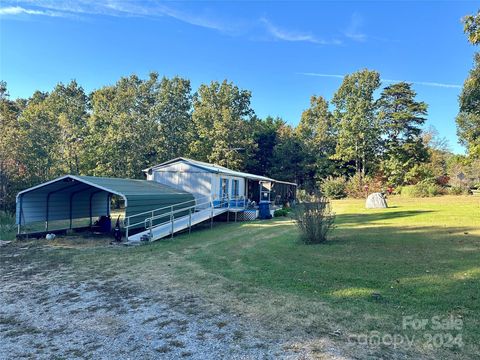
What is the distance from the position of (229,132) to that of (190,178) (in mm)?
17212

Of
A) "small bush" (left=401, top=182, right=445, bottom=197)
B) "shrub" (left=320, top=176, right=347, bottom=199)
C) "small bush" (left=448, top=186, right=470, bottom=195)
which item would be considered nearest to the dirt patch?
"small bush" (left=401, top=182, right=445, bottom=197)

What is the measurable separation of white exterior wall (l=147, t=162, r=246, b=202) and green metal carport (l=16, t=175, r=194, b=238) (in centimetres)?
171

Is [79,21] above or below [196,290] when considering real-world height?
above

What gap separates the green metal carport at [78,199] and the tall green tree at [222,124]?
1840 cm

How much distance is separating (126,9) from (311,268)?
45.4 feet

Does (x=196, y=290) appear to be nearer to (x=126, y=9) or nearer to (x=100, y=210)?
(x=126, y=9)

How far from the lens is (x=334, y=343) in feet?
12.3

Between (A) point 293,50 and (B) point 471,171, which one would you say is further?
(B) point 471,171

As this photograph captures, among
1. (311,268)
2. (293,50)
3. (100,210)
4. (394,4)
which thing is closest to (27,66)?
(100,210)

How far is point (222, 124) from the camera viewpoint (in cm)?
3706

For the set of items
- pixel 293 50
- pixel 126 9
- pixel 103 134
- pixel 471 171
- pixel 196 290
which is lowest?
pixel 196 290

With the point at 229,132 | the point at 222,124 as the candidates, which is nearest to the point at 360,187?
the point at 229,132

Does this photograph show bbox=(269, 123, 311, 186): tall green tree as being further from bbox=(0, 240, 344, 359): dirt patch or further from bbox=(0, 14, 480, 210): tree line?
bbox=(0, 240, 344, 359): dirt patch

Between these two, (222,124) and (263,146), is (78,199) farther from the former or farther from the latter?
(263,146)
